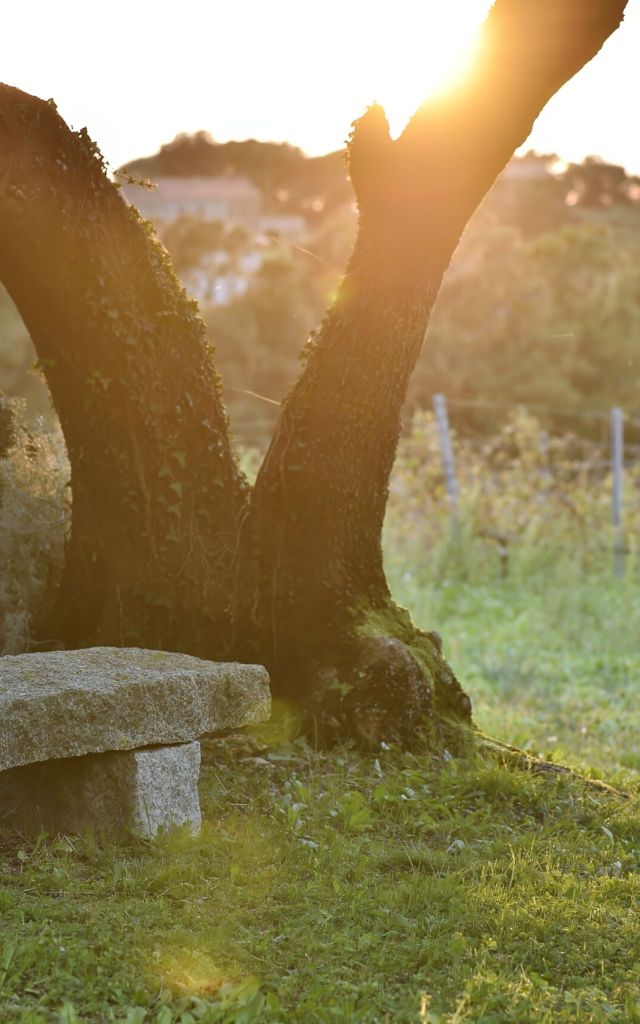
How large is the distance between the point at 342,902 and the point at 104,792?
1037 millimetres

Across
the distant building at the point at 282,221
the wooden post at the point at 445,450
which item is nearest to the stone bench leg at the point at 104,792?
the wooden post at the point at 445,450

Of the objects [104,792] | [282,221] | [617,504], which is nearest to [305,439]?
[104,792]

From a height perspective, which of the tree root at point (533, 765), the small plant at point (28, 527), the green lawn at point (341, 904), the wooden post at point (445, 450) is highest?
the wooden post at point (445, 450)

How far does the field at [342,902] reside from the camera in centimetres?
389

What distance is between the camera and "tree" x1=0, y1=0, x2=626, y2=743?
6090 millimetres

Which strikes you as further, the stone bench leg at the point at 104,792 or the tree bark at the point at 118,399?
the tree bark at the point at 118,399

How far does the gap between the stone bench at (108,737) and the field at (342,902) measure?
125 millimetres

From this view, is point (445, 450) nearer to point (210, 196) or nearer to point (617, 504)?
point (617, 504)

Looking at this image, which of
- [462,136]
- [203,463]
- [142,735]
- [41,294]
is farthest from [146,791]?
→ [462,136]

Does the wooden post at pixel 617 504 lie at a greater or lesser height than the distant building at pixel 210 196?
lesser

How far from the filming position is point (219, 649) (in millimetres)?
6242

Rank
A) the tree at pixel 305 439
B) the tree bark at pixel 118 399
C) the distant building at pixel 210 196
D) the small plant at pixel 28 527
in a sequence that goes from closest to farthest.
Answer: the tree bark at pixel 118 399 → the tree at pixel 305 439 → the small plant at pixel 28 527 → the distant building at pixel 210 196

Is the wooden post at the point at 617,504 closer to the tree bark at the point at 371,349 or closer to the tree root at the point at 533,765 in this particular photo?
the tree root at the point at 533,765

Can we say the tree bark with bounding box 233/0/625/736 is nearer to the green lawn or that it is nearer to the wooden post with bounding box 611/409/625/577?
the green lawn
